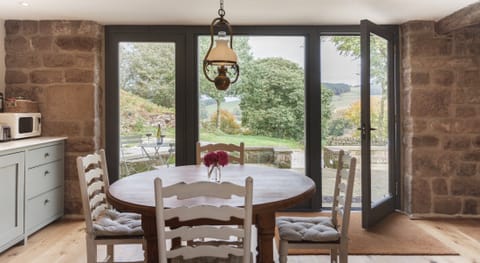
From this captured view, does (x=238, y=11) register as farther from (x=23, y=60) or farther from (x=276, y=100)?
(x=23, y=60)

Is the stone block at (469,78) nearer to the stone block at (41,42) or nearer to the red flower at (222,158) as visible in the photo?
the red flower at (222,158)

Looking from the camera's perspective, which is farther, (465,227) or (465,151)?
(465,151)

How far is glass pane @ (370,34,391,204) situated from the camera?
12.2ft

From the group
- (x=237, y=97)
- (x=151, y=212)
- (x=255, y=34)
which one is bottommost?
(x=151, y=212)

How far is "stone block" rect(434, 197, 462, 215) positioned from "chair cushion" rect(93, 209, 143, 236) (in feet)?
10.7

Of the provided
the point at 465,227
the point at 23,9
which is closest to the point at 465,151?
the point at 465,227

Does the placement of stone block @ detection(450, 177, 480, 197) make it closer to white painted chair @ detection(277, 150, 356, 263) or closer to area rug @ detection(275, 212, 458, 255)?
area rug @ detection(275, 212, 458, 255)

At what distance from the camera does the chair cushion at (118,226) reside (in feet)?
6.95

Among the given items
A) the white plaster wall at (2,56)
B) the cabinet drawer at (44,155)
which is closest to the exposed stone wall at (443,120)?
the cabinet drawer at (44,155)

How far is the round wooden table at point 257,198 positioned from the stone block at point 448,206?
2.37 meters

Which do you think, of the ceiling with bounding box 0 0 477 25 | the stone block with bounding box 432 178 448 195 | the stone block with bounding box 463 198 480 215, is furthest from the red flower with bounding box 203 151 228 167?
the stone block with bounding box 463 198 480 215

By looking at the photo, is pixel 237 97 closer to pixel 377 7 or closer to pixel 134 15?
pixel 134 15

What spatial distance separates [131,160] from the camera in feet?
13.5

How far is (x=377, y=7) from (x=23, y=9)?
344 centimetres
